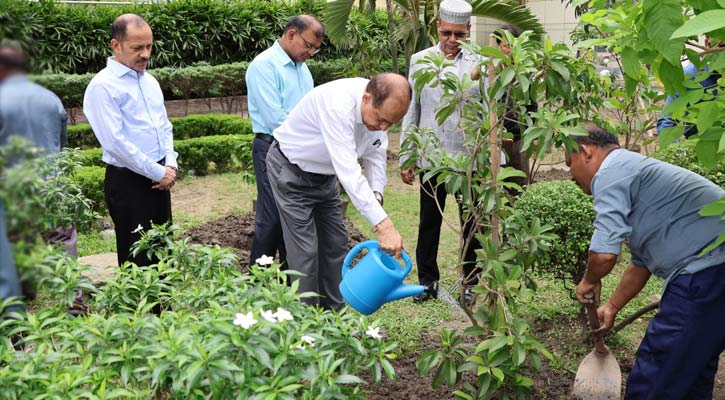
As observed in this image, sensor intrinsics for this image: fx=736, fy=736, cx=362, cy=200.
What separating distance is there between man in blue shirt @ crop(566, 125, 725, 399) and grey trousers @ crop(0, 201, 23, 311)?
2216 mm

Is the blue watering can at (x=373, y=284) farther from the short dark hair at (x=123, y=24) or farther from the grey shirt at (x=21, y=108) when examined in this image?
the grey shirt at (x=21, y=108)

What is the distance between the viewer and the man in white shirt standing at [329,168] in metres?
3.35

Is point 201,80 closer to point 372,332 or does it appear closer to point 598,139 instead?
point 598,139

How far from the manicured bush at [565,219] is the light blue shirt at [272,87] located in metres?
1.59

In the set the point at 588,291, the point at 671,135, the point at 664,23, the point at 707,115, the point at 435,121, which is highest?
the point at 664,23

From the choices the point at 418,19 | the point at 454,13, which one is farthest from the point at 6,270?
the point at 418,19

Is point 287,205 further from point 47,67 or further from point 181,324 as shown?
point 47,67

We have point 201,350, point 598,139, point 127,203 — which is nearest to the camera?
point 201,350

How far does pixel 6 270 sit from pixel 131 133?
9.89 ft

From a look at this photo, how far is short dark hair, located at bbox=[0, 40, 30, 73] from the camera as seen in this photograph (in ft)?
3.39

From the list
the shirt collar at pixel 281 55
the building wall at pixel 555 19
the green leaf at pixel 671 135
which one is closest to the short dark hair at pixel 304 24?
the shirt collar at pixel 281 55

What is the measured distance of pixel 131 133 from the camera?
4027 mm

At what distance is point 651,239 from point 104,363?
210 centimetres

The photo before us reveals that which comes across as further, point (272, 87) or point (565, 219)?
point (272, 87)
